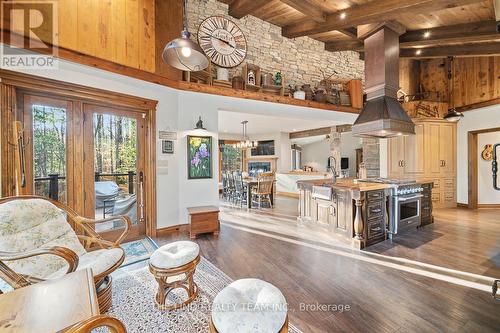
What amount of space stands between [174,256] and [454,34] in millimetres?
5851

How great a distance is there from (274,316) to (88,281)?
107 centimetres

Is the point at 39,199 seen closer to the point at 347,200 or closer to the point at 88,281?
the point at 88,281

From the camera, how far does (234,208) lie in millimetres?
6160

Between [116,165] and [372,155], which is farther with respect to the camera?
[372,155]

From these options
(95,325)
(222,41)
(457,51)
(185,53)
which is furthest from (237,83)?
(457,51)

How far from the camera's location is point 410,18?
3.68 m

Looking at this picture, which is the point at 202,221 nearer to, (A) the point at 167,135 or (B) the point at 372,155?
(A) the point at 167,135

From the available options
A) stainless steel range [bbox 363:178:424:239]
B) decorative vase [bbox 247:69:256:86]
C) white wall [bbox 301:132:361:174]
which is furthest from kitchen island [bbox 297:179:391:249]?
white wall [bbox 301:132:361:174]

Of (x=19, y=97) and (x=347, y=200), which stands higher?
(x=19, y=97)

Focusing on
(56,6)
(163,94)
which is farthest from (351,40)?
(56,6)

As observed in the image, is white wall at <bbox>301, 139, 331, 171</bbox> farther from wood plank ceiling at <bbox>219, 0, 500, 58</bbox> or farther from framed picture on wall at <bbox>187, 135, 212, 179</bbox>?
framed picture on wall at <bbox>187, 135, 212, 179</bbox>

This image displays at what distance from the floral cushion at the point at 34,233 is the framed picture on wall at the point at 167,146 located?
6.22 feet

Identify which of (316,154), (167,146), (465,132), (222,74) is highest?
(222,74)

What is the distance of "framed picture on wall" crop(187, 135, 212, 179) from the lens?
4129mm
